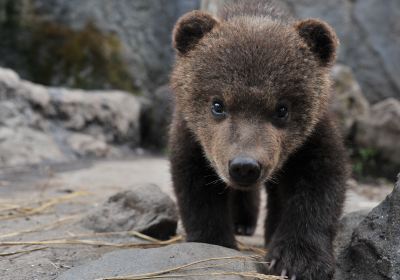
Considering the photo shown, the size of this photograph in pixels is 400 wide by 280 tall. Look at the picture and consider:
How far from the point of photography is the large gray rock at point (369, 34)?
12289 mm

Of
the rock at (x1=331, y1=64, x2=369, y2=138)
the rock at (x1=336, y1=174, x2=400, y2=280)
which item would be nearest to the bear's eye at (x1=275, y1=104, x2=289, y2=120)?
the rock at (x1=336, y1=174, x2=400, y2=280)

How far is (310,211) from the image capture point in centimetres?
399

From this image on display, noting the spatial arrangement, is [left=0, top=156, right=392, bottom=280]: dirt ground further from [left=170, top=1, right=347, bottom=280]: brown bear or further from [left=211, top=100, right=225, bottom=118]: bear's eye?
[left=211, top=100, right=225, bottom=118]: bear's eye

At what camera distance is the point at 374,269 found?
3.55m

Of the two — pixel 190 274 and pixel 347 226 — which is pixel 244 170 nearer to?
pixel 190 274

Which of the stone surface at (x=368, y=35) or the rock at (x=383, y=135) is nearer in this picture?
the rock at (x=383, y=135)

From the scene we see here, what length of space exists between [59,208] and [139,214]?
1.34m

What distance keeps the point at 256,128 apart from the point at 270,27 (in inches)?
36.4

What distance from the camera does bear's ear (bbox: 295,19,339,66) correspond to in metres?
4.29

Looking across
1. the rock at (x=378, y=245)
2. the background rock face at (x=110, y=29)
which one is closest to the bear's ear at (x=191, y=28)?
the rock at (x=378, y=245)

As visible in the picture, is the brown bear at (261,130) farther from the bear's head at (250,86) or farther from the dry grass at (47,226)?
the dry grass at (47,226)

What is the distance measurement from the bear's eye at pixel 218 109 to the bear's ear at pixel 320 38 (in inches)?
34.4

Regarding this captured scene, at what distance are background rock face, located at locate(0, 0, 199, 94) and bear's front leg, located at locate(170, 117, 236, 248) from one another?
25.3 ft

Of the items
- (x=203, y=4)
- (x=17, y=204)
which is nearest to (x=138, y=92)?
(x=203, y=4)
